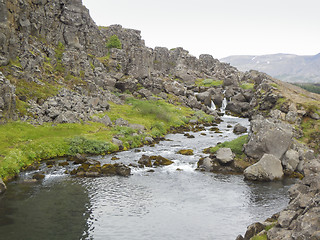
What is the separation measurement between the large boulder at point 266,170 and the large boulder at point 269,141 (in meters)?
4.01

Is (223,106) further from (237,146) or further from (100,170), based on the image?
(100,170)

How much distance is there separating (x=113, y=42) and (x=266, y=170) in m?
123

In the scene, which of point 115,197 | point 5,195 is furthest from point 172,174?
point 5,195

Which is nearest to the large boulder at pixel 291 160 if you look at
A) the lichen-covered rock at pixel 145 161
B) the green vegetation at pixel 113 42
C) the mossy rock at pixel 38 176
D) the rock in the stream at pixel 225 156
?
the rock in the stream at pixel 225 156

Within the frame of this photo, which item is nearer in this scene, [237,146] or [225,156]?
[225,156]

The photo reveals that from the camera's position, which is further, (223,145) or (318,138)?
(318,138)

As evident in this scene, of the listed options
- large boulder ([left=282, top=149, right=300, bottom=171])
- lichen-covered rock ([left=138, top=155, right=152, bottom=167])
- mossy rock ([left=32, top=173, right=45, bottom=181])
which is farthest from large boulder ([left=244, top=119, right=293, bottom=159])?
mossy rock ([left=32, top=173, right=45, bottom=181])

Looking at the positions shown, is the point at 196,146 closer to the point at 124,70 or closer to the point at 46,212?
the point at 46,212

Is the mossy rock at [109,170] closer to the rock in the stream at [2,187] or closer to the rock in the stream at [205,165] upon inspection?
the rock in the stream at [2,187]

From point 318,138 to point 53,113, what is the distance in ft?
204

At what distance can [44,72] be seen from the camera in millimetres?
83188

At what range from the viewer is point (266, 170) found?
144 ft

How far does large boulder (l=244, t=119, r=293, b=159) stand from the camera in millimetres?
49031

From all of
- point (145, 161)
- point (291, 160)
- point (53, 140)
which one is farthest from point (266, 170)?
point (53, 140)
